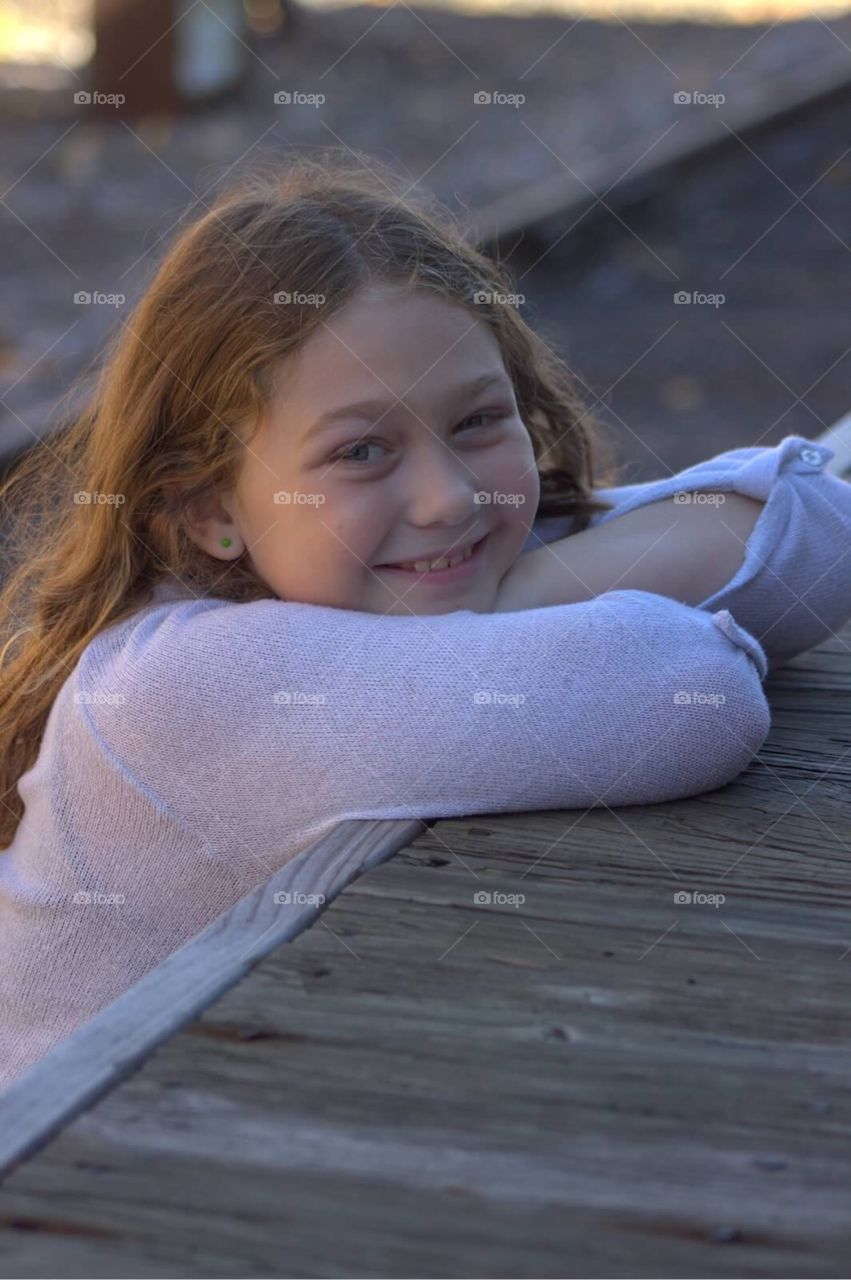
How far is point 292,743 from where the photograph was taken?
2.06m

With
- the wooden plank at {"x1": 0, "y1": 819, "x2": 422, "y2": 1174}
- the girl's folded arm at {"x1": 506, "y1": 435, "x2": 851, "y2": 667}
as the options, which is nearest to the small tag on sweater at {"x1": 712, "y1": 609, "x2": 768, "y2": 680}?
the girl's folded arm at {"x1": 506, "y1": 435, "x2": 851, "y2": 667}

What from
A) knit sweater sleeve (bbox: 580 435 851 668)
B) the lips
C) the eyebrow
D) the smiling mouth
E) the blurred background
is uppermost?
the eyebrow

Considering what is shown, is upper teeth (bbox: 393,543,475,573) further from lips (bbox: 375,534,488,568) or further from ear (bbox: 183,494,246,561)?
ear (bbox: 183,494,246,561)

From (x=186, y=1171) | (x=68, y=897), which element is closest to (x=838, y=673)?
(x=68, y=897)

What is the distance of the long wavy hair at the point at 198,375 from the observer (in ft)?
7.89

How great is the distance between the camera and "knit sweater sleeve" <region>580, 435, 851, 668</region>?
2.58 m

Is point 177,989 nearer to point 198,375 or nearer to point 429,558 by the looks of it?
point 429,558

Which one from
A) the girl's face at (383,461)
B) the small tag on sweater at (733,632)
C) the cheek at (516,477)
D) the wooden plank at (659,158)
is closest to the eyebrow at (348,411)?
the girl's face at (383,461)

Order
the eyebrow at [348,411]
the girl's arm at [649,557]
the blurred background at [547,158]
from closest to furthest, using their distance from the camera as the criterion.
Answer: the eyebrow at [348,411] → the girl's arm at [649,557] → the blurred background at [547,158]

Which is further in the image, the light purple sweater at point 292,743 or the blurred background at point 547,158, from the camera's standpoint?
the blurred background at point 547,158

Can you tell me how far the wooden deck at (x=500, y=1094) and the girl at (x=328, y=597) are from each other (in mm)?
174

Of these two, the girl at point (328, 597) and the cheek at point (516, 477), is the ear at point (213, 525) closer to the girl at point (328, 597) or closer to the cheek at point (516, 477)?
the girl at point (328, 597)

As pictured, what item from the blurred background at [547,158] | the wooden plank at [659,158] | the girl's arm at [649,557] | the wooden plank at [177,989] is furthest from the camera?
the wooden plank at [659,158]

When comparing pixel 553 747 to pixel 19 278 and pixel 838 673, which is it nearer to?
pixel 838 673
